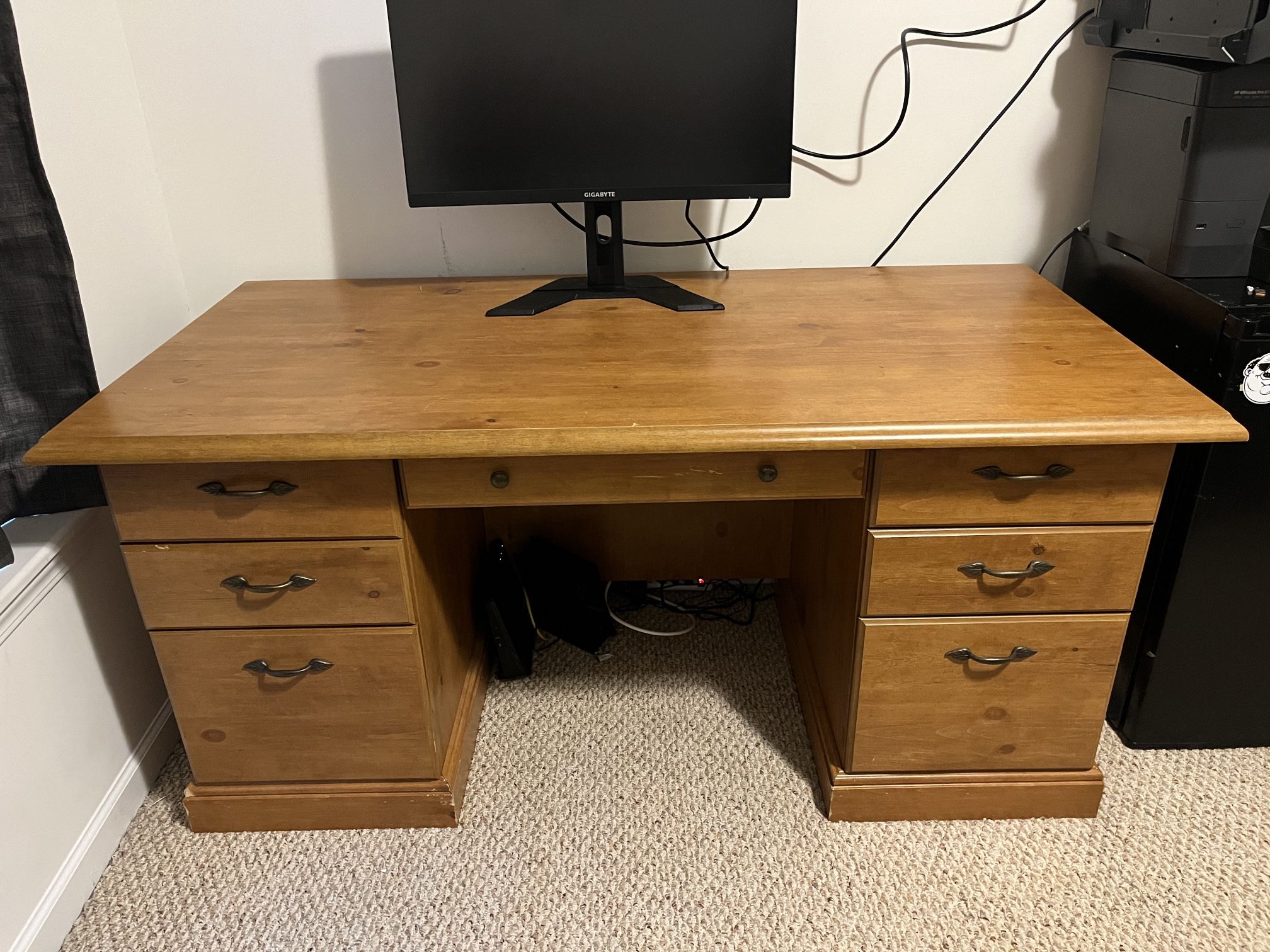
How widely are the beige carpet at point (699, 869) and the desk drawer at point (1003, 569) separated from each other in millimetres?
388

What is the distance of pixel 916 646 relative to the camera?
131 cm

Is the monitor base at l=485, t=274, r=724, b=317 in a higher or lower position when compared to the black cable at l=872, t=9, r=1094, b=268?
lower

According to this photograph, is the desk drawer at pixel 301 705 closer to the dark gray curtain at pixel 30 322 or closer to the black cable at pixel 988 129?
the dark gray curtain at pixel 30 322

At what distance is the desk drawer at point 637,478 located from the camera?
3.87 feet

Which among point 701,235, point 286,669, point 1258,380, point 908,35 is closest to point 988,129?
point 908,35

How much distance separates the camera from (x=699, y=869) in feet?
4.48

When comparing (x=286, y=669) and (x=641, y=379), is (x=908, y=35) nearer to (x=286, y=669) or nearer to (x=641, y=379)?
(x=641, y=379)

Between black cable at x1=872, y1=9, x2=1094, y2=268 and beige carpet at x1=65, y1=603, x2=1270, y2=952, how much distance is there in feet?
2.98

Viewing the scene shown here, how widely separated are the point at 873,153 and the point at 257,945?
→ 5.16 feet

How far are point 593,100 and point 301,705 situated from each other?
1000mm

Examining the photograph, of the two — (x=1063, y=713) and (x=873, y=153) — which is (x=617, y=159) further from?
(x=1063, y=713)

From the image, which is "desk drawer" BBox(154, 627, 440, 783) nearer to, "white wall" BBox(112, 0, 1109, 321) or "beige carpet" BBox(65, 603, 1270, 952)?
"beige carpet" BBox(65, 603, 1270, 952)

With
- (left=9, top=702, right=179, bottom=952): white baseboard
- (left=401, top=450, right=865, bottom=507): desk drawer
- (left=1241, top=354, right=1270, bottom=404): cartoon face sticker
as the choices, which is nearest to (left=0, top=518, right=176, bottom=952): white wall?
(left=9, top=702, right=179, bottom=952): white baseboard

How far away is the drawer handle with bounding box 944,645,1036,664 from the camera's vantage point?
1303 mm
